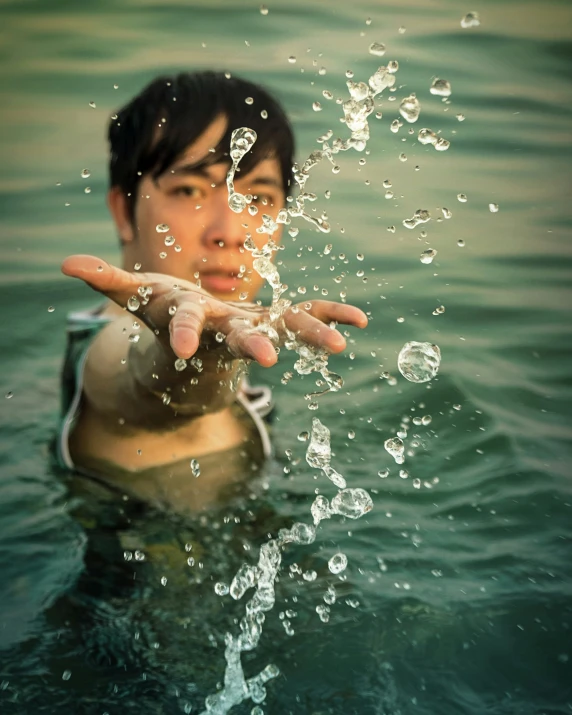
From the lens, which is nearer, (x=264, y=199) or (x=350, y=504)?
(x=350, y=504)

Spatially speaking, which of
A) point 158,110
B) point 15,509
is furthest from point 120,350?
point 158,110

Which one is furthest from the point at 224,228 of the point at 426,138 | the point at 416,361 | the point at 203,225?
the point at 426,138

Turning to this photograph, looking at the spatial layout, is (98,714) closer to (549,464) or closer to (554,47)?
(549,464)

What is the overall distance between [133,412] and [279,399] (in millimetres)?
700

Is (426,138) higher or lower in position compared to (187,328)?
lower

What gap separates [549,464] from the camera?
5.93 feet

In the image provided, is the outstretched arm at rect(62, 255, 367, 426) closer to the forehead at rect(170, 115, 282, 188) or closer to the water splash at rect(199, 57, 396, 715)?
the water splash at rect(199, 57, 396, 715)

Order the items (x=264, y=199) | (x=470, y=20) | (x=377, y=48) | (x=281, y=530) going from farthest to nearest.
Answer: (x=377, y=48) < (x=470, y=20) < (x=264, y=199) < (x=281, y=530)

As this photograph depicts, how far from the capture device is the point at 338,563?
1.43 metres

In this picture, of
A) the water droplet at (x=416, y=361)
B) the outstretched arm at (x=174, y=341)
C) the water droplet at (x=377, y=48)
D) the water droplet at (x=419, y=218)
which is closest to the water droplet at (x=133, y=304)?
the outstretched arm at (x=174, y=341)

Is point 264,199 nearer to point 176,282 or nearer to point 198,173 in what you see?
point 198,173

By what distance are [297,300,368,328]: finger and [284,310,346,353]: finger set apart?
2 centimetres

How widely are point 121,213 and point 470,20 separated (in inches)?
47.3

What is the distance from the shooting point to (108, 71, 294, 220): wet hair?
1.71m
